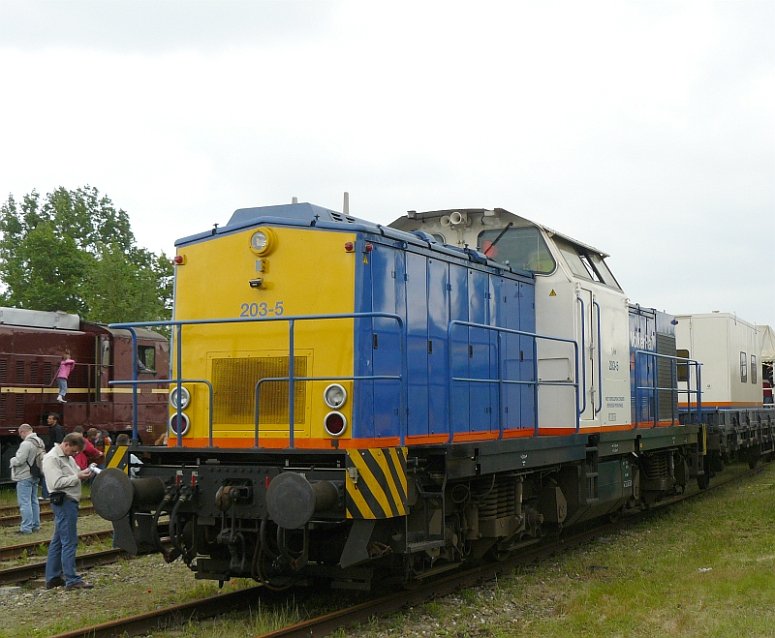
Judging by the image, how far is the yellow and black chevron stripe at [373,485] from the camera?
6.08m

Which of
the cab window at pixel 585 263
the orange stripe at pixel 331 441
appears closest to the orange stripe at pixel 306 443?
the orange stripe at pixel 331 441

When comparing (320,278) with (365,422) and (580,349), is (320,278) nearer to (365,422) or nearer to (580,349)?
(365,422)

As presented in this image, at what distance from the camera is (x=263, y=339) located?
7074 mm

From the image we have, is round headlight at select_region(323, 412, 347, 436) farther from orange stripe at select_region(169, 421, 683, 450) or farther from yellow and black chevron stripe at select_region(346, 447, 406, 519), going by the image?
yellow and black chevron stripe at select_region(346, 447, 406, 519)

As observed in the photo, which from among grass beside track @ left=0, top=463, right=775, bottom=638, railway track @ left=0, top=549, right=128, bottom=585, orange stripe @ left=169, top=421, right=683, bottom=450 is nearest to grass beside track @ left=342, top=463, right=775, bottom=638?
grass beside track @ left=0, top=463, right=775, bottom=638

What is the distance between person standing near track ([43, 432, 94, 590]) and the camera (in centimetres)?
796

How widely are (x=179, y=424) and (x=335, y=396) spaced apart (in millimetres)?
1427

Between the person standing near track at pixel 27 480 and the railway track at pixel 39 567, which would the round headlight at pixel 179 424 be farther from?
the person standing near track at pixel 27 480

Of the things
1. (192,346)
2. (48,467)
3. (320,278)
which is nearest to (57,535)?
(48,467)

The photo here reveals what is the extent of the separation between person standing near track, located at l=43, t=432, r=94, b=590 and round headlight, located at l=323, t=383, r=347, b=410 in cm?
295

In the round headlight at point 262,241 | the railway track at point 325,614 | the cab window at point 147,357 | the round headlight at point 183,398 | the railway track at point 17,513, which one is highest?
the round headlight at point 262,241

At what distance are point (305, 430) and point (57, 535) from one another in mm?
2945

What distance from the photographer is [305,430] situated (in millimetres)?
6836

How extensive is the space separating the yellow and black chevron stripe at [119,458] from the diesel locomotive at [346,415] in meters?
0.14
